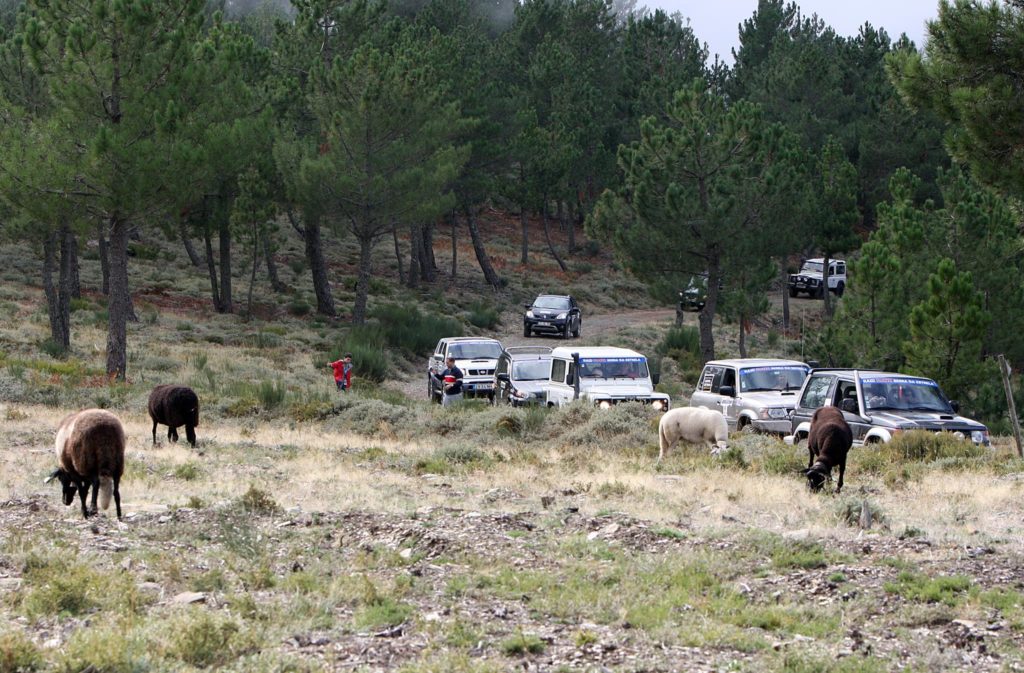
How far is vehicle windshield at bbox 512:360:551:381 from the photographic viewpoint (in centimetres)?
2720

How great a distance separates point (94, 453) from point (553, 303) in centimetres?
3850

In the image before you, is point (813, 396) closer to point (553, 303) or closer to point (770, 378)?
point (770, 378)

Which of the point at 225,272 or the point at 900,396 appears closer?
the point at 900,396

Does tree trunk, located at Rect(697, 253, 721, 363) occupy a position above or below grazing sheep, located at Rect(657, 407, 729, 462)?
above

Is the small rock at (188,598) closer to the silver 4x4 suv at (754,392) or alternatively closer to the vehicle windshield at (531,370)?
the silver 4x4 suv at (754,392)

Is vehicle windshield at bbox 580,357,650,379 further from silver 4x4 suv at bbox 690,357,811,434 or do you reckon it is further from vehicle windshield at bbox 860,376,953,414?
vehicle windshield at bbox 860,376,953,414

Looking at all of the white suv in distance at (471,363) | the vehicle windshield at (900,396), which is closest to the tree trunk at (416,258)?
the white suv in distance at (471,363)

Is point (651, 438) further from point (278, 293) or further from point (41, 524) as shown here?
point (278, 293)

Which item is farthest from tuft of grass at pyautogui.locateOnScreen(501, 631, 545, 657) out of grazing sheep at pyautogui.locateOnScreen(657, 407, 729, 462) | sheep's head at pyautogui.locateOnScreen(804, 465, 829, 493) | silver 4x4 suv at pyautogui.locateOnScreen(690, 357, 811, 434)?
silver 4x4 suv at pyautogui.locateOnScreen(690, 357, 811, 434)

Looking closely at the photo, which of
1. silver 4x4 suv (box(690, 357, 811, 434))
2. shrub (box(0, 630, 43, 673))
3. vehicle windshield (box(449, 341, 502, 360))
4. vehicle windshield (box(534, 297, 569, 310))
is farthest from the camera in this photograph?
vehicle windshield (box(534, 297, 569, 310))

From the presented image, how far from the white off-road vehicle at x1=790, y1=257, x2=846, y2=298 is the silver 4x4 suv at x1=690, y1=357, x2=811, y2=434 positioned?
1736 inches

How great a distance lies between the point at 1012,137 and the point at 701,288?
27018mm

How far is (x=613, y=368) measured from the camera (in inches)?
990

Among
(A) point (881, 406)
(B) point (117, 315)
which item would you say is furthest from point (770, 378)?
(B) point (117, 315)
